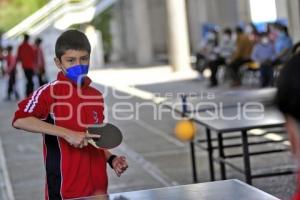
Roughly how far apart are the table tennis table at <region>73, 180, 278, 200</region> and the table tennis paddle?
0.35 m

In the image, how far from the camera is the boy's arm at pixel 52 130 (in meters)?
3.89

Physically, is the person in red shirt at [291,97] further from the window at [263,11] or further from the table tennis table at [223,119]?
the window at [263,11]

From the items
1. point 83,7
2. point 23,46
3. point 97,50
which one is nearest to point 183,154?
point 23,46

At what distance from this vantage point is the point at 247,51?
2030cm

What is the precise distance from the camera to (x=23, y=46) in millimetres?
22172

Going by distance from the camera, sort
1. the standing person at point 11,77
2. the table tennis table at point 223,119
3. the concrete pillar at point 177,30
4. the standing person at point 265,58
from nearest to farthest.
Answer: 1. the table tennis table at point 223,119
2. the standing person at point 265,58
3. the standing person at point 11,77
4. the concrete pillar at point 177,30

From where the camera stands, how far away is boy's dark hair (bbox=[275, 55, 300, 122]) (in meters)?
1.83

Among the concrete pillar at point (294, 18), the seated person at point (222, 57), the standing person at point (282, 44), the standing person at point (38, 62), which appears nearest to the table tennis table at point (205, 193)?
the standing person at point (282, 44)

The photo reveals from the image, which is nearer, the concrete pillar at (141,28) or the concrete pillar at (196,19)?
the concrete pillar at (141,28)

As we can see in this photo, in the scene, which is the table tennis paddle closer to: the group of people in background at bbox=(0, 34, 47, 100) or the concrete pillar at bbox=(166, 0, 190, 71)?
the group of people in background at bbox=(0, 34, 47, 100)

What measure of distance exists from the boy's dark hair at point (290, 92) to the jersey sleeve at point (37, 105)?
2403 millimetres

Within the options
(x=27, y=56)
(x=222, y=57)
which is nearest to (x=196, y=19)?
(x=222, y=57)

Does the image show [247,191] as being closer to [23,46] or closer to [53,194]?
[53,194]

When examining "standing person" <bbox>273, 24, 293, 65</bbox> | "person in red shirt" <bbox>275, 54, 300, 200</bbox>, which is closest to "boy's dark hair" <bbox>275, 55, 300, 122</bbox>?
"person in red shirt" <bbox>275, 54, 300, 200</bbox>
